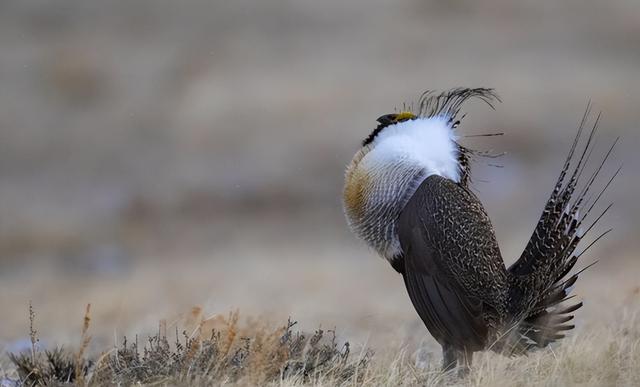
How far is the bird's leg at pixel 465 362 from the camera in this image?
568cm

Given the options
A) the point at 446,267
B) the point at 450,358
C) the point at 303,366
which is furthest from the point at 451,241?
the point at 303,366

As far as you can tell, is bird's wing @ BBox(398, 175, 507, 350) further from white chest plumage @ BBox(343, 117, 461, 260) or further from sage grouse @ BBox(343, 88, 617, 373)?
white chest plumage @ BBox(343, 117, 461, 260)

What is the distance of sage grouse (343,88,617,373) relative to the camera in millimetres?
5691

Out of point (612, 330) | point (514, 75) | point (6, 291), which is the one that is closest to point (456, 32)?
point (514, 75)

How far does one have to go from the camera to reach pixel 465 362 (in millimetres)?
5742

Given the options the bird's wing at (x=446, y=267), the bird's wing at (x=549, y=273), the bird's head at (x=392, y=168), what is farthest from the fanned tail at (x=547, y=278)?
the bird's head at (x=392, y=168)

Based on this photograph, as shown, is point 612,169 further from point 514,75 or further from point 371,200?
point 371,200

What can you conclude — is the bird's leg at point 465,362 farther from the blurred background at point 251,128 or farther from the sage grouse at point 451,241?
the blurred background at point 251,128

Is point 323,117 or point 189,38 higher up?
point 189,38

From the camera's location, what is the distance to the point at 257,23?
27.0m

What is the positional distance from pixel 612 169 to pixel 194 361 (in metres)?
16.5

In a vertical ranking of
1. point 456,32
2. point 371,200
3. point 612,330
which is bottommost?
point 612,330

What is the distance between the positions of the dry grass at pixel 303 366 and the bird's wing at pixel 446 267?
21 centimetres

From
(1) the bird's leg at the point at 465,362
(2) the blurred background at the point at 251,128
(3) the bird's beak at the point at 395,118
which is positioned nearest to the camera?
(1) the bird's leg at the point at 465,362
